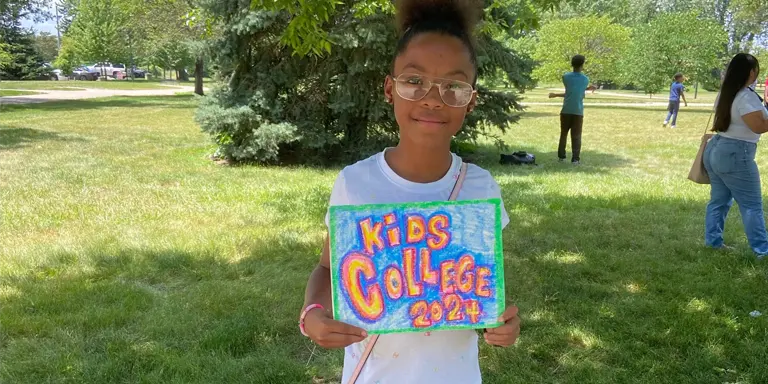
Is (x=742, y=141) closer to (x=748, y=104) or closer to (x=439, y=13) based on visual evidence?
(x=748, y=104)

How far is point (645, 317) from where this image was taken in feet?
12.8

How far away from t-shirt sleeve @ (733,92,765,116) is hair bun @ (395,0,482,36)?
407 centimetres

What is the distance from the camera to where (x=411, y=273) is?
1392 mm

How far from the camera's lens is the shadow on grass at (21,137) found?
11873 millimetres

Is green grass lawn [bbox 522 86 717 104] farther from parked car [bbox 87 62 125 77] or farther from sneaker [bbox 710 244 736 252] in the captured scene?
parked car [bbox 87 62 125 77]

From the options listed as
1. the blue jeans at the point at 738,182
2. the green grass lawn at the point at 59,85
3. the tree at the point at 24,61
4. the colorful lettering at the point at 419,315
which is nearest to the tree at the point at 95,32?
the tree at the point at 24,61

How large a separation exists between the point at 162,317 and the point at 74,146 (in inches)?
373

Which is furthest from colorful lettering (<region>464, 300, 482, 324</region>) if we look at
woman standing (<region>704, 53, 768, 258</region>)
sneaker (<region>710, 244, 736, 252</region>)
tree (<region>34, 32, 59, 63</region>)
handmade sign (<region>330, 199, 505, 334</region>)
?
tree (<region>34, 32, 59, 63</region>)

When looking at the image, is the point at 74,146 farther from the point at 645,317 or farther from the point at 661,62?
the point at 661,62

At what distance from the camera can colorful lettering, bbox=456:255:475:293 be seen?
1.40 meters

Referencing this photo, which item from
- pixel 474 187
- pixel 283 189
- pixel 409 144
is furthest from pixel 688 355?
pixel 283 189

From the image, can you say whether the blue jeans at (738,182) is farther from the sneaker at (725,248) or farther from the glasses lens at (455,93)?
the glasses lens at (455,93)

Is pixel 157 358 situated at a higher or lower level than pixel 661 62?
lower

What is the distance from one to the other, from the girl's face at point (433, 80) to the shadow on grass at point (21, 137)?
12.2m
